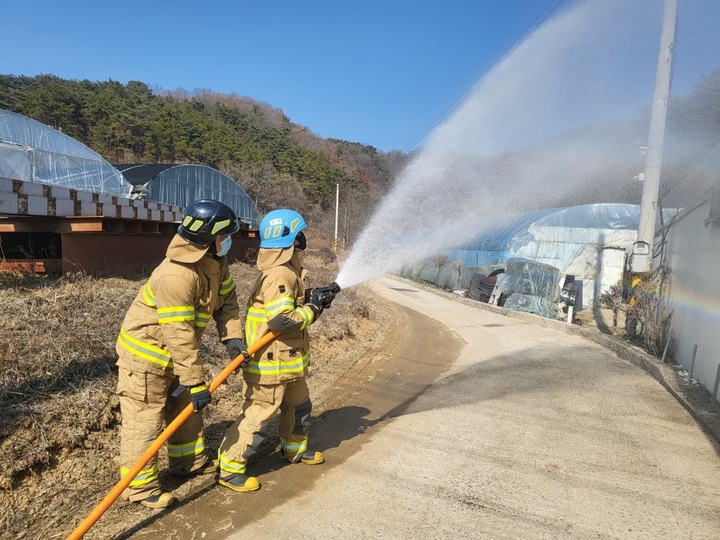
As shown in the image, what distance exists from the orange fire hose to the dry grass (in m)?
0.37

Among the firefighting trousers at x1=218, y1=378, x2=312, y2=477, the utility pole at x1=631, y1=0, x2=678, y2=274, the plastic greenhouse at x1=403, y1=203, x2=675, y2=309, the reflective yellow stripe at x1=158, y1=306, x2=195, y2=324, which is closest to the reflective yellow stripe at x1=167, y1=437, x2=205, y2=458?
the firefighting trousers at x1=218, y1=378, x2=312, y2=477

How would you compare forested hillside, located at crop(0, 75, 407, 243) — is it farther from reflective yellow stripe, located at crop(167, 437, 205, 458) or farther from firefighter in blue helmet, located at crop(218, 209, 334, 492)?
reflective yellow stripe, located at crop(167, 437, 205, 458)

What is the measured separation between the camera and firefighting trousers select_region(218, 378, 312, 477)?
11.0 ft

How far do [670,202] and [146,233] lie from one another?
1075 cm

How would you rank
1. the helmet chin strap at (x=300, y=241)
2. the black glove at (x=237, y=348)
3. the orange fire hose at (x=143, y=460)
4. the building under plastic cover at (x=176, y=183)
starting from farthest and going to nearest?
the building under plastic cover at (x=176, y=183) < the helmet chin strap at (x=300, y=241) < the black glove at (x=237, y=348) < the orange fire hose at (x=143, y=460)

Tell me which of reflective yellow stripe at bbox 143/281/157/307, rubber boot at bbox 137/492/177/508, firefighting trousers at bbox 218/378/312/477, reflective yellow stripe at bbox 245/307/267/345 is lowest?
rubber boot at bbox 137/492/177/508

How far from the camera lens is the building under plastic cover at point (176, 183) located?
19734 mm

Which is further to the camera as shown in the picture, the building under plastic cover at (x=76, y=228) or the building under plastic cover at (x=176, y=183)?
the building under plastic cover at (x=176, y=183)

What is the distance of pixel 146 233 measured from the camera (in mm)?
8500

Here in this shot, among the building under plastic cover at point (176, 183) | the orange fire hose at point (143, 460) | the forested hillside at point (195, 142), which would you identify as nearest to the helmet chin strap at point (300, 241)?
the orange fire hose at point (143, 460)

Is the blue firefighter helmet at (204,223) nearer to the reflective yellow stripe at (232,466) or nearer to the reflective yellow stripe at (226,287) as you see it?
the reflective yellow stripe at (226,287)

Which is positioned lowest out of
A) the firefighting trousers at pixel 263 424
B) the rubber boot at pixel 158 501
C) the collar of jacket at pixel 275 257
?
the rubber boot at pixel 158 501

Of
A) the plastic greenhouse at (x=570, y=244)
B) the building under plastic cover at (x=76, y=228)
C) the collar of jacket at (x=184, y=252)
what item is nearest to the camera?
the collar of jacket at (x=184, y=252)

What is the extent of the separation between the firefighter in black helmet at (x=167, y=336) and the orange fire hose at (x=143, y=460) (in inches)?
4.0
